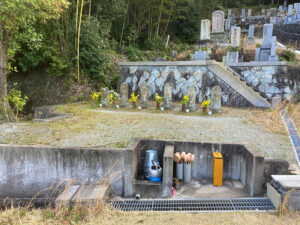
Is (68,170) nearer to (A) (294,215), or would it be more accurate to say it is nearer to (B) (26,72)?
(A) (294,215)

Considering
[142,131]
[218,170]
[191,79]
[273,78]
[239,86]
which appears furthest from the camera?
[191,79]

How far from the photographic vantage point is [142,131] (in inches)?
207

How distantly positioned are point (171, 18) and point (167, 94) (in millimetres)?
12651

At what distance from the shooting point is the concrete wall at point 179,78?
906cm

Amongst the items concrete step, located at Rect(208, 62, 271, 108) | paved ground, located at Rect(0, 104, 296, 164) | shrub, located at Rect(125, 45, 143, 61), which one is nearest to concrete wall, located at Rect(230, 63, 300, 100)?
concrete step, located at Rect(208, 62, 271, 108)

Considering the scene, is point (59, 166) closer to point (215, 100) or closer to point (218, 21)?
point (215, 100)

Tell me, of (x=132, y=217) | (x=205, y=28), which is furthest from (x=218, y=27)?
(x=132, y=217)

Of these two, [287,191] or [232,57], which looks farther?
[232,57]

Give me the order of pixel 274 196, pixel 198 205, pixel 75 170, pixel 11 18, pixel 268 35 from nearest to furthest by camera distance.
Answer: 1. pixel 274 196
2. pixel 198 205
3. pixel 75 170
4. pixel 11 18
5. pixel 268 35

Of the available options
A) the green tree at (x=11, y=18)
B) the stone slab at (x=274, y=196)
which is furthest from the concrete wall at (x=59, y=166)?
the green tree at (x=11, y=18)

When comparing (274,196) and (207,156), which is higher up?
(207,156)

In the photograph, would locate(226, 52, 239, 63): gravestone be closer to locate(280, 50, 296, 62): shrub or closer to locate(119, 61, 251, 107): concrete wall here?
locate(119, 61, 251, 107): concrete wall

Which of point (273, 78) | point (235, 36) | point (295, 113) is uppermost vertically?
point (235, 36)

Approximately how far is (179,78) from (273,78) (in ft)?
12.8
